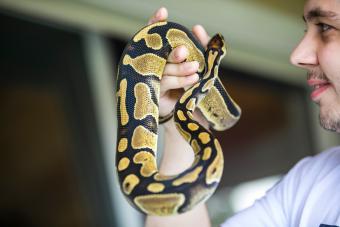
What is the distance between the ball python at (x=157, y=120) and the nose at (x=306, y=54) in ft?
0.81

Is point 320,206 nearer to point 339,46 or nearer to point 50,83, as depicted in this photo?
point 339,46

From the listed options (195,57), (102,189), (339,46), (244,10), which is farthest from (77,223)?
(339,46)

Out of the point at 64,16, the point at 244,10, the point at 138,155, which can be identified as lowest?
the point at 138,155

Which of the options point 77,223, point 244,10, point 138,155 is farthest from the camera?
point 244,10

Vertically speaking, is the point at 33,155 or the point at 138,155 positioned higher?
the point at 33,155

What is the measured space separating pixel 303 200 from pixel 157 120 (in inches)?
23.3

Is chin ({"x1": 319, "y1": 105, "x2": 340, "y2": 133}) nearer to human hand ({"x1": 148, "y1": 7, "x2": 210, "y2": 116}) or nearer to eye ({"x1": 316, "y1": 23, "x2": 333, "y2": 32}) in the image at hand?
eye ({"x1": 316, "y1": 23, "x2": 333, "y2": 32})

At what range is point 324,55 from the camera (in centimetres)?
181

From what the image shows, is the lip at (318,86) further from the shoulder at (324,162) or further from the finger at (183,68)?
the finger at (183,68)

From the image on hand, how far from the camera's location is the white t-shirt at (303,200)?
5.91 ft

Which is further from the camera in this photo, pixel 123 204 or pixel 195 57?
pixel 123 204

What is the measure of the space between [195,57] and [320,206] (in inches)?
25.7

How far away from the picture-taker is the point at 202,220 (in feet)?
6.36

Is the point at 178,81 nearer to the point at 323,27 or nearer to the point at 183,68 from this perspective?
the point at 183,68
